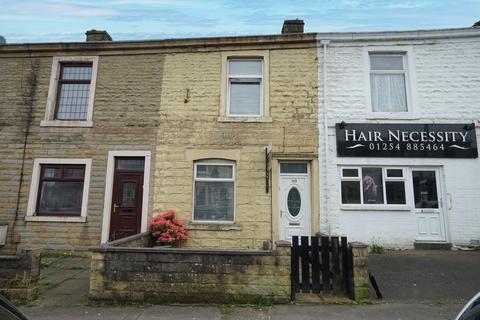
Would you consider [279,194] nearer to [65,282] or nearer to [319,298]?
[319,298]

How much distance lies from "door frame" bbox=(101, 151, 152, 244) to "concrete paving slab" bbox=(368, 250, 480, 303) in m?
6.17

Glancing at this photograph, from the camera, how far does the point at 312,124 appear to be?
9.43 m

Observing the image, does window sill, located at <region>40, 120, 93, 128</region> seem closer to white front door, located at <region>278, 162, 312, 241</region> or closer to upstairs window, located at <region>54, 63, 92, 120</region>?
upstairs window, located at <region>54, 63, 92, 120</region>

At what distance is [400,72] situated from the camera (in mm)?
9758

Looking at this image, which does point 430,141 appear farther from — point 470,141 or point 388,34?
point 388,34

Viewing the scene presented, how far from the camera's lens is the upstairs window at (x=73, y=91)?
33.0 feet

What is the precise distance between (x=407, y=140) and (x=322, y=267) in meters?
5.46

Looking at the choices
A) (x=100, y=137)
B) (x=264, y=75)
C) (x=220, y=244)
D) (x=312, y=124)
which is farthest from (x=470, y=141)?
(x=100, y=137)

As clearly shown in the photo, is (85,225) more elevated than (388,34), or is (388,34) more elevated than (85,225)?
(388,34)

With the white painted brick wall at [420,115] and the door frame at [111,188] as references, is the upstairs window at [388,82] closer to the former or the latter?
the white painted brick wall at [420,115]

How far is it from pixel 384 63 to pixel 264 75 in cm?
379

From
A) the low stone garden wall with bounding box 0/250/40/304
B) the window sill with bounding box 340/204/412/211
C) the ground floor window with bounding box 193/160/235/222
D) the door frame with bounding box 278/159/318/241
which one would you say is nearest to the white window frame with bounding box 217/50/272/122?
the ground floor window with bounding box 193/160/235/222

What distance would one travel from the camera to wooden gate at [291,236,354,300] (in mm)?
5531

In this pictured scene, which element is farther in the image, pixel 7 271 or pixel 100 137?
pixel 100 137
